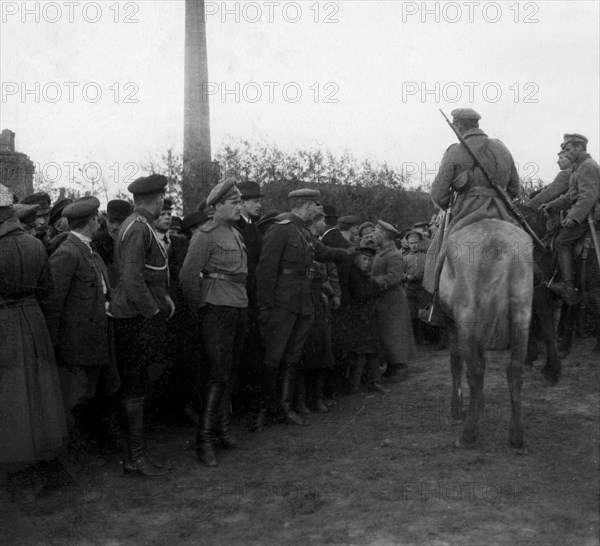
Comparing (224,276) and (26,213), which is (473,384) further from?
(26,213)

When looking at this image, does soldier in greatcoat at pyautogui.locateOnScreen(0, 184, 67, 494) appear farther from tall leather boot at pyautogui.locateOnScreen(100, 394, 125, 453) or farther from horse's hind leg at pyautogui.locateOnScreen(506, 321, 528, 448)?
horse's hind leg at pyautogui.locateOnScreen(506, 321, 528, 448)

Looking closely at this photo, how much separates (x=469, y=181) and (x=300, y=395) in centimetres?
280

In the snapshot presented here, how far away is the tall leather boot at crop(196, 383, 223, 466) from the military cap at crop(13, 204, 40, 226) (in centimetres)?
221

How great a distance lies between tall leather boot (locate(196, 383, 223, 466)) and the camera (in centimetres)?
619

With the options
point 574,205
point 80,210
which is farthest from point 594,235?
point 80,210

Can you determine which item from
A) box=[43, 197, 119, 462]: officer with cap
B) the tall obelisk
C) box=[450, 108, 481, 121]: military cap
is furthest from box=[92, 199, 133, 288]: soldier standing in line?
the tall obelisk

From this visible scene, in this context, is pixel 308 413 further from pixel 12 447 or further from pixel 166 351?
pixel 12 447

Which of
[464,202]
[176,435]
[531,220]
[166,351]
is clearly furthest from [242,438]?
[531,220]

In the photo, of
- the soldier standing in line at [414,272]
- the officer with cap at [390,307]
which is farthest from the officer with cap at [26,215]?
the soldier standing in line at [414,272]

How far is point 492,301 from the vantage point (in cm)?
621

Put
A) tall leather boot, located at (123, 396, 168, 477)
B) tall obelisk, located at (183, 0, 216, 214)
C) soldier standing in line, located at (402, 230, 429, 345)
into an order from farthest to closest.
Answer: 1. tall obelisk, located at (183, 0, 216, 214)
2. soldier standing in line, located at (402, 230, 429, 345)
3. tall leather boot, located at (123, 396, 168, 477)

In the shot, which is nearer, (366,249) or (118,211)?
(118,211)

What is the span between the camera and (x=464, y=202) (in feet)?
22.3

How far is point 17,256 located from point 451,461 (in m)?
3.47
